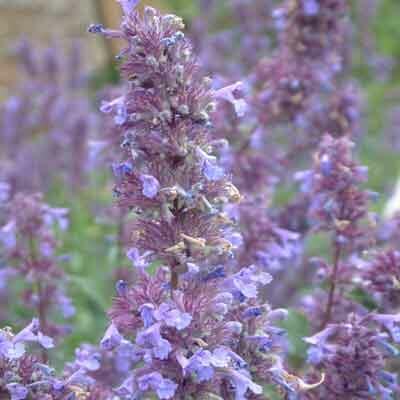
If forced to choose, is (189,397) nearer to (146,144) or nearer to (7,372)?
(7,372)

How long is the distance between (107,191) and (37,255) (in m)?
1.95

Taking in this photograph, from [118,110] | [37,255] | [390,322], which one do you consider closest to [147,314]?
[118,110]

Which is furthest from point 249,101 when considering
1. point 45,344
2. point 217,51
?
point 217,51

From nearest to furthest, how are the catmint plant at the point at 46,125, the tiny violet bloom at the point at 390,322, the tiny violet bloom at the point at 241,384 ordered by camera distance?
the tiny violet bloom at the point at 241,384
the tiny violet bloom at the point at 390,322
the catmint plant at the point at 46,125

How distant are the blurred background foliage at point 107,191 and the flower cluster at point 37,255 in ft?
1.11

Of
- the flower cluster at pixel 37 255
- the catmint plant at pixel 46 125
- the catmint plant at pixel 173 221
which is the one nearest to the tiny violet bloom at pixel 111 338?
the catmint plant at pixel 173 221

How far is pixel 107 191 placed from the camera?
16.4 feet

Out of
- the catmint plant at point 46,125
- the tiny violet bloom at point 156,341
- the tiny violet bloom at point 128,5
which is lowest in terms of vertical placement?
the tiny violet bloom at point 156,341

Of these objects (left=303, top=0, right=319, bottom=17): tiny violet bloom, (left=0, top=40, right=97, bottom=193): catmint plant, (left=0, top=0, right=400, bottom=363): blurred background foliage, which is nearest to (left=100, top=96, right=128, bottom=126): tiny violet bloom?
(left=0, top=0, right=400, bottom=363): blurred background foliage

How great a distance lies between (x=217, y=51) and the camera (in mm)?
6234

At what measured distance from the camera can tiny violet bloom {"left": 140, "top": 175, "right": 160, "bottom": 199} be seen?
5.55ft

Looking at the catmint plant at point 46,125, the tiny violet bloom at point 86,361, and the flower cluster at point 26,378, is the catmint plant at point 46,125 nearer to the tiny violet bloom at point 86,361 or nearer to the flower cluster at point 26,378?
the tiny violet bloom at point 86,361

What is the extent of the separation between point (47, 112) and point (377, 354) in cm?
372

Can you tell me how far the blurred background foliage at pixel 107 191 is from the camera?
11.8 feet
